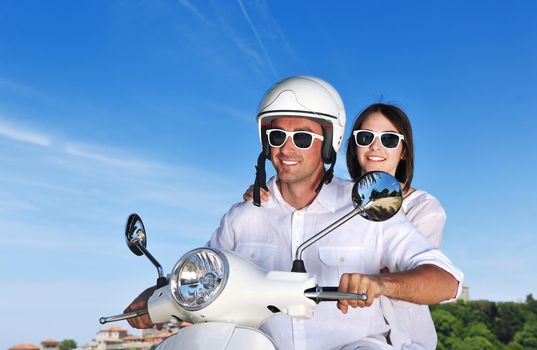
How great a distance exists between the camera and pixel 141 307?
287 centimetres

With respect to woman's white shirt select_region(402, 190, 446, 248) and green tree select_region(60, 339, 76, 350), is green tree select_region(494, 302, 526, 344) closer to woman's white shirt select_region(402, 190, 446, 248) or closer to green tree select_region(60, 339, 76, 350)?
green tree select_region(60, 339, 76, 350)

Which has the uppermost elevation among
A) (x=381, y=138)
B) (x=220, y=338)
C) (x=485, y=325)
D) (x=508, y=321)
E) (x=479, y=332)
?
(x=508, y=321)

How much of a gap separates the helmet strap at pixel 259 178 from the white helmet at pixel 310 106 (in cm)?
6

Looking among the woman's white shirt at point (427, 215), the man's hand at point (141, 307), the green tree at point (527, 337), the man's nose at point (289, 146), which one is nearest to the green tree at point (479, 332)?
the green tree at point (527, 337)

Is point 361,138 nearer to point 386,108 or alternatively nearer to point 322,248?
point 386,108

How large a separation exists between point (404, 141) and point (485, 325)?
2206 inches

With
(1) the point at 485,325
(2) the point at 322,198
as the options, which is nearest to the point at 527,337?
(1) the point at 485,325

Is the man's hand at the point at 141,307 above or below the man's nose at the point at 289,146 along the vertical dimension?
below

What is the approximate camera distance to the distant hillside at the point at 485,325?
53.5 meters

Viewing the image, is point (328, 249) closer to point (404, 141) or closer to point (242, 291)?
point (242, 291)

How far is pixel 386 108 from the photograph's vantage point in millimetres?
4723

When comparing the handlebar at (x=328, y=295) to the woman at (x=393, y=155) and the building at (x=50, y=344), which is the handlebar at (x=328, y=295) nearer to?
the woman at (x=393, y=155)

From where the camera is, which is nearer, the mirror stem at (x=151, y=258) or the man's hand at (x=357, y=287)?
the man's hand at (x=357, y=287)

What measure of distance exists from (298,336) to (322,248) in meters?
0.41
